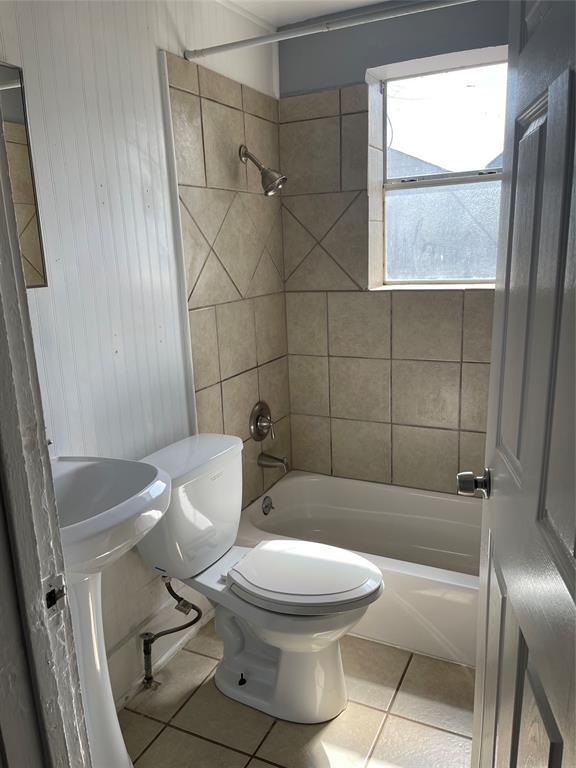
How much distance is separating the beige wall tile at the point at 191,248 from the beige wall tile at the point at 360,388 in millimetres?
902

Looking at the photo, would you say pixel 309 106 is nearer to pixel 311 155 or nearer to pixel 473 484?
pixel 311 155

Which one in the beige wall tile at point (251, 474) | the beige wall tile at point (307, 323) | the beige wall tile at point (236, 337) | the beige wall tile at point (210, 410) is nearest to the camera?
the beige wall tile at point (210, 410)

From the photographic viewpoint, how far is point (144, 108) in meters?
1.96

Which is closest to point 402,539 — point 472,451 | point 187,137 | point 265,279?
point 472,451

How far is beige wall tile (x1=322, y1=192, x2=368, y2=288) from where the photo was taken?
105 inches

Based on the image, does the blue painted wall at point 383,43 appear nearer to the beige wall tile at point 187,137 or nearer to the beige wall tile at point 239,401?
the beige wall tile at point 187,137

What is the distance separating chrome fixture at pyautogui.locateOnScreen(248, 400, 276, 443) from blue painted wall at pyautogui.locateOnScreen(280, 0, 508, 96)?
1424 mm

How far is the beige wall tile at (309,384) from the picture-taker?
2.94 metres

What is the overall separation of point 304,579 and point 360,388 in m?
1.25

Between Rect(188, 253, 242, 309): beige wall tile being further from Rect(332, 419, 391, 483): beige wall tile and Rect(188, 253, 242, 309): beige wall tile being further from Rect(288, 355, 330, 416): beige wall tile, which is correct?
Rect(332, 419, 391, 483): beige wall tile

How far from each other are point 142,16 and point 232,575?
5.87 feet

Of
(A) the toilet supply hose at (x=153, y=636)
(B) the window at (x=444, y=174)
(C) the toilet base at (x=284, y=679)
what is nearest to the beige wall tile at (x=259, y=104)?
(B) the window at (x=444, y=174)

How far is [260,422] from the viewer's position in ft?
8.93

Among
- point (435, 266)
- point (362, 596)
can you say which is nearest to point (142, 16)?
point (435, 266)
